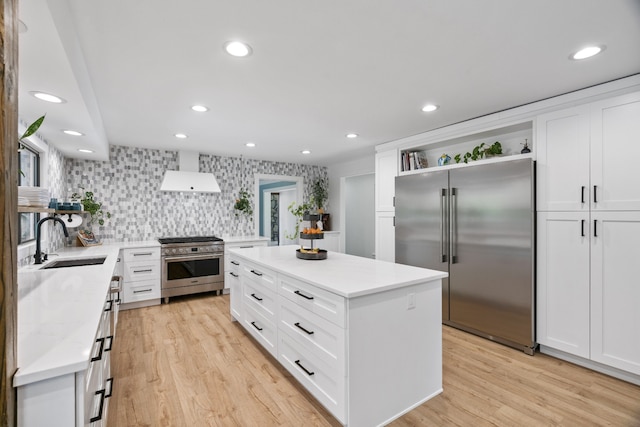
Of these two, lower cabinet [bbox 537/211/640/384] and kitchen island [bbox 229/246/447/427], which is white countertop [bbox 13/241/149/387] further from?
lower cabinet [bbox 537/211/640/384]

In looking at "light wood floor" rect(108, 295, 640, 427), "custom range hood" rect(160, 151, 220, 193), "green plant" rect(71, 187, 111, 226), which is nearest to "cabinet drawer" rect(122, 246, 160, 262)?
"green plant" rect(71, 187, 111, 226)

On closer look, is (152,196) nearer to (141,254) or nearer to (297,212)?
(141,254)

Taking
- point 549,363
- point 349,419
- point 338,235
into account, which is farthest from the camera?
point 338,235

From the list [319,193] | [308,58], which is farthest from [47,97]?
[319,193]

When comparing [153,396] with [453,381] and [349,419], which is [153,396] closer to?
[349,419]

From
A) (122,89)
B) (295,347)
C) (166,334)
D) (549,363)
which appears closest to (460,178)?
(549,363)

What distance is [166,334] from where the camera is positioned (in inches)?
128

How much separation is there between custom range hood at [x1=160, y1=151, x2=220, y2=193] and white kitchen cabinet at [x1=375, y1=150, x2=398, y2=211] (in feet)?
8.16

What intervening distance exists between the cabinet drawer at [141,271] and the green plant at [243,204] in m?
1.60

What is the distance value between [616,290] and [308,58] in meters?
2.89

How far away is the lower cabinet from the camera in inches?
91.8

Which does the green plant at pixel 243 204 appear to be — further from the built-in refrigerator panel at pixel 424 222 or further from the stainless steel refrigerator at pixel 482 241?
the stainless steel refrigerator at pixel 482 241

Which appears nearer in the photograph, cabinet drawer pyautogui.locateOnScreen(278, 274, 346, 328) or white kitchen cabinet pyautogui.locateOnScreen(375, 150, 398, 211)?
cabinet drawer pyautogui.locateOnScreen(278, 274, 346, 328)

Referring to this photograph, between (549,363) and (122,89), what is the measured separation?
13.9 feet
